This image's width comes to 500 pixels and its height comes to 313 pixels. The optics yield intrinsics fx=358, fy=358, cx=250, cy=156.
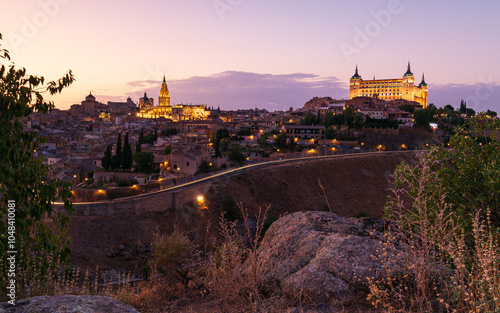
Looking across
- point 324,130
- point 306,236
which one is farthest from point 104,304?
point 324,130

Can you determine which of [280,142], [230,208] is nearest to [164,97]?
[280,142]

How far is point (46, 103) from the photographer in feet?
15.2

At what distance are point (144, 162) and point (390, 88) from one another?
380 feet

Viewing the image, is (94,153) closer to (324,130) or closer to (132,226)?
(132,226)

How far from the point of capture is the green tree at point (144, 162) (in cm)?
4056

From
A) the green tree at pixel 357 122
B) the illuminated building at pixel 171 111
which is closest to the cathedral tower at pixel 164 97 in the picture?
the illuminated building at pixel 171 111

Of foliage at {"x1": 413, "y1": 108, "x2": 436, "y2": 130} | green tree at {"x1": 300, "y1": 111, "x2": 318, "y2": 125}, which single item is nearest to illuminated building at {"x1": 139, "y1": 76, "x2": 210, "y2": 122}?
green tree at {"x1": 300, "y1": 111, "x2": 318, "y2": 125}

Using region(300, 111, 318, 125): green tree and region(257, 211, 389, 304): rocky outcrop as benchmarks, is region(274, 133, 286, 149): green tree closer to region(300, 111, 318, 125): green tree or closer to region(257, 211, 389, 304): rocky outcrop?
region(300, 111, 318, 125): green tree

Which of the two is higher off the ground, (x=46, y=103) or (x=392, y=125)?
(x=46, y=103)

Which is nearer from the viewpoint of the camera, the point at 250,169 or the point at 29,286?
the point at 29,286

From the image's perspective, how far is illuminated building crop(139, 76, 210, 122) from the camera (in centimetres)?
12819

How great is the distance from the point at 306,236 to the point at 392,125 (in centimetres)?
7092

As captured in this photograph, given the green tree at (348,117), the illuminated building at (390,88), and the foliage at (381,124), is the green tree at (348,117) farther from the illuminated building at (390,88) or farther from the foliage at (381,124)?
the illuminated building at (390,88)

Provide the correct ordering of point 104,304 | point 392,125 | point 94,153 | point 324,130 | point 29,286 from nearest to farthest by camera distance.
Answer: point 104,304 < point 29,286 < point 94,153 < point 324,130 < point 392,125
